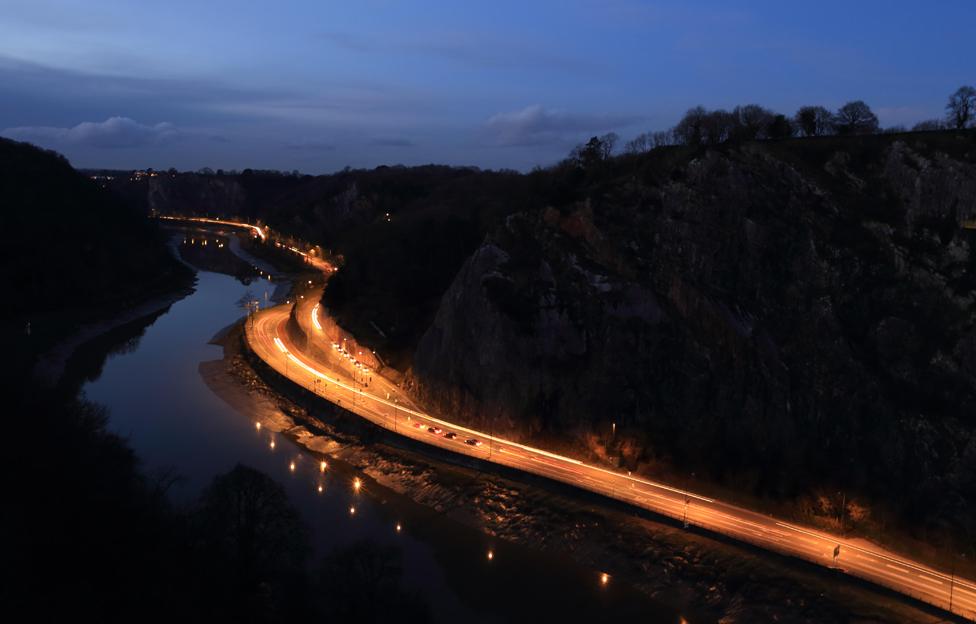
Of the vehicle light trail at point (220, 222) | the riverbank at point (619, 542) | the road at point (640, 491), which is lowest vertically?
the riverbank at point (619, 542)

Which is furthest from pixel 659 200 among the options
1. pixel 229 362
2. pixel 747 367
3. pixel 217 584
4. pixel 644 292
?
pixel 229 362

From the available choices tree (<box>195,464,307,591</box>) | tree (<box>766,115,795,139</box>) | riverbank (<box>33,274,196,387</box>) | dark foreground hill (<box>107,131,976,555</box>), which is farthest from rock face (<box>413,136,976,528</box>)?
riverbank (<box>33,274,196,387</box>)

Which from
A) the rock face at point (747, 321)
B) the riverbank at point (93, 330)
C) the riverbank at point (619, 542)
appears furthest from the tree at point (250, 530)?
the riverbank at point (93, 330)

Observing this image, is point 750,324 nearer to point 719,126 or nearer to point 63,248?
point 719,126

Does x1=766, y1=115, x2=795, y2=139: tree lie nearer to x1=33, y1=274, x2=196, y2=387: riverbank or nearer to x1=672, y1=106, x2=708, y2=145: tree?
x1=672, y1=106, x2=708, y2=145: tree

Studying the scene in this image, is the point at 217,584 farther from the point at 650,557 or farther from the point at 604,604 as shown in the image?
the point at 650,557

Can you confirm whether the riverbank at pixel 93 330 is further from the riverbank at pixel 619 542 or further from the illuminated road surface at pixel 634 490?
the riverbank at pixel 619 542
